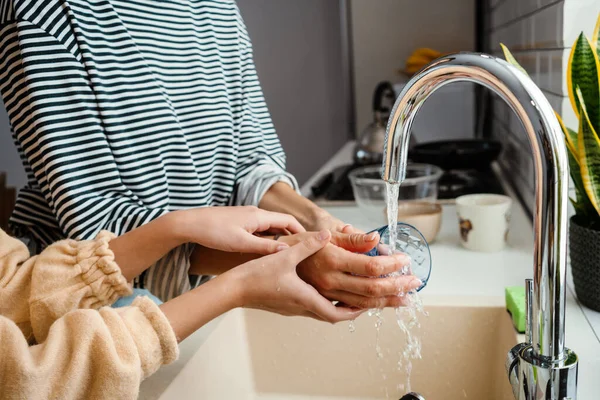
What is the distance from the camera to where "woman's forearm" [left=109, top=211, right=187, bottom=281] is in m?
0.85

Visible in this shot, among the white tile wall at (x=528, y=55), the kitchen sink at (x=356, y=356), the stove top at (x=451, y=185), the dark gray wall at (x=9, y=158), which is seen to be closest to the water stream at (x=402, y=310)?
the kitchen sink at (x=356, y=356)

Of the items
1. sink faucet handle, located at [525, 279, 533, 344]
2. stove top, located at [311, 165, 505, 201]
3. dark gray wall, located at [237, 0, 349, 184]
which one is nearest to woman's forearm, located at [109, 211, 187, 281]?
sink faucet handle, located at [525, 279, 533, 344]

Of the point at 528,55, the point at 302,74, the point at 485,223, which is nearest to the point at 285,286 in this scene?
the point at 485,223

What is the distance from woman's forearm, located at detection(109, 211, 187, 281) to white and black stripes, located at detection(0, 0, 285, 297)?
11cm

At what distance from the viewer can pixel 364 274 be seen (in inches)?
32.5

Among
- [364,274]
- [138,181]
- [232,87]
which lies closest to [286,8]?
[232,87]

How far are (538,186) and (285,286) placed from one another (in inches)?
14.3

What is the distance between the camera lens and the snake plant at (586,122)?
905 millimetres

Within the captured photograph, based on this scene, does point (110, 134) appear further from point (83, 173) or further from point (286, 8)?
point (286, 8)

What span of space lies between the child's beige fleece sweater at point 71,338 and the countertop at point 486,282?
158mm

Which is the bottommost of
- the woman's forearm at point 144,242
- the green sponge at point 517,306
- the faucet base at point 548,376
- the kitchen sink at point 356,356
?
the kitchen sink at point 356,356

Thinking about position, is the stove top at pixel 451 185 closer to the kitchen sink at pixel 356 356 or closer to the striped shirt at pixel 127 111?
the striped shirt at pixel 127 111

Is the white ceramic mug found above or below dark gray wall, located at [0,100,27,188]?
below

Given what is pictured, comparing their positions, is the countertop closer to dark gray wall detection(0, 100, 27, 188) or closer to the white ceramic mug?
the white ceramic mug
